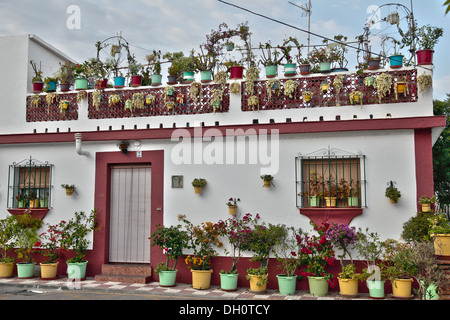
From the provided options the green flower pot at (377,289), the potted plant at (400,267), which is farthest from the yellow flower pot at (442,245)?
the green flower pot at (377,289)

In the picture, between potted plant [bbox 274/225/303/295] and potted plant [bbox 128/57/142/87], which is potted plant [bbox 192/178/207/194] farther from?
potted plant [bbox 128/57/142/87]

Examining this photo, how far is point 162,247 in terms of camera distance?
11.0m

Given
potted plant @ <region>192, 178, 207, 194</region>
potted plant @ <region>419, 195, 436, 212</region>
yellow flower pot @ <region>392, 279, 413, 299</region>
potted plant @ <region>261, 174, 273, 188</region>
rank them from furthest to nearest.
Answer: potted plant @ <region>192, 178, 207, 194</region> → potted plant @ <region>261, 174, 273, 188</region> → potted plant @ <region>419, 195, 436, 212</region> → yellow flower pot @ <region>392, 279, 413, 299</region>

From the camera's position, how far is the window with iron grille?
12617mm

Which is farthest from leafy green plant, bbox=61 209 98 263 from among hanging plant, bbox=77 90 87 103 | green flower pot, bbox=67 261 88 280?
hanging plant, bbox=77 90 87 103

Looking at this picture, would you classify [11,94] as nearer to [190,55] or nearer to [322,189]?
[190,55]

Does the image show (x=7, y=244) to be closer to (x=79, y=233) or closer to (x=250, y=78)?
(x=79, y=233)

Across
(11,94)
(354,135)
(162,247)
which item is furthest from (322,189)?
(11,94)

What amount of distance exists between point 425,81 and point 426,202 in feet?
8.60

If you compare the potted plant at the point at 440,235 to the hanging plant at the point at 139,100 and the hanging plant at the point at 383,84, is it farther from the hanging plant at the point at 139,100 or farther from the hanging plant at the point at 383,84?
the hanging plant at the point at 139,100

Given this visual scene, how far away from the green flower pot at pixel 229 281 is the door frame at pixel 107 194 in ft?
6.23

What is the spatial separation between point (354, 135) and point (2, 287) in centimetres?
895

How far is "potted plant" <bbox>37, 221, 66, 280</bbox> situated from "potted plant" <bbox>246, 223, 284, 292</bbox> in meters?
4.93

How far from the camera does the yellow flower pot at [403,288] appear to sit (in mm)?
9492
